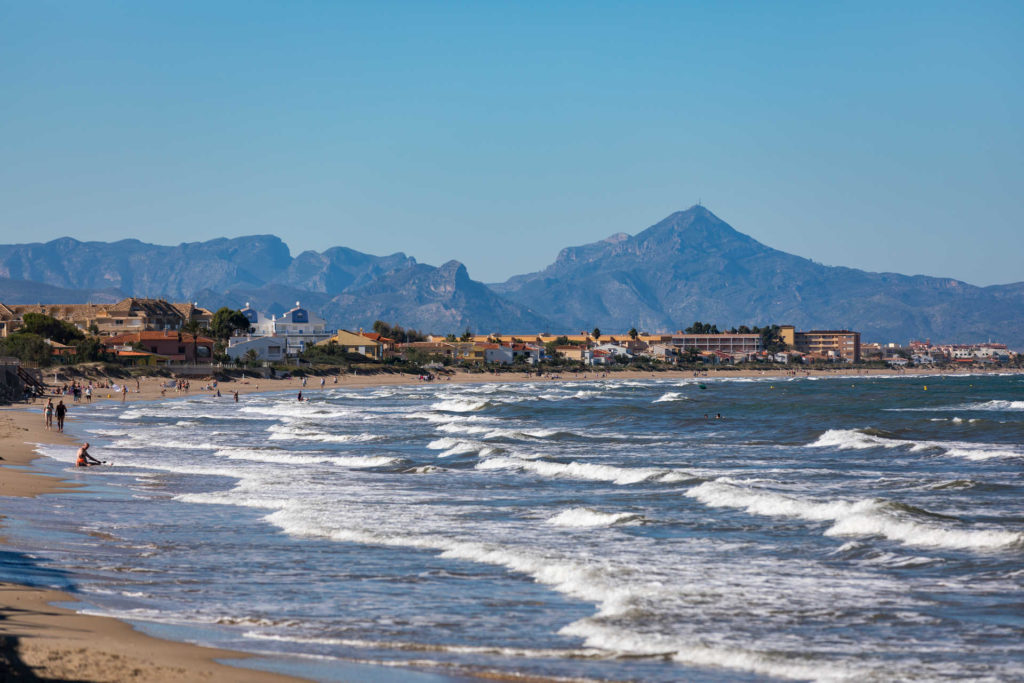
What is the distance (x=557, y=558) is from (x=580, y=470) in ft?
40.3

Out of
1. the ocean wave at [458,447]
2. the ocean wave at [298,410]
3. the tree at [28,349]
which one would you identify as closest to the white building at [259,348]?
the tree at [28,349]

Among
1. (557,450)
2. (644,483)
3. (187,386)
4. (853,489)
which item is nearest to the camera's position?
(853,489)

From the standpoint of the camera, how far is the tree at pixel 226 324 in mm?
114438

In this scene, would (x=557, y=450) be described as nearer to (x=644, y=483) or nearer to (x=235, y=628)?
(x=644, y=483)

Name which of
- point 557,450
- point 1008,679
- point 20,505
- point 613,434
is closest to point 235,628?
point 1008,679

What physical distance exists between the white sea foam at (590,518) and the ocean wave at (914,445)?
1602 centimetres

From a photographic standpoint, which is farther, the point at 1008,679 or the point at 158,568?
the point at 158,568

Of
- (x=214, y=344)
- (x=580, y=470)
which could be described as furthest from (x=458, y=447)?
(x=214, y=344)

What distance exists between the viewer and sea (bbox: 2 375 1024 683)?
10312 millimetres

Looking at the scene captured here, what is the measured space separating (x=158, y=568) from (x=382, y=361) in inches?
4465

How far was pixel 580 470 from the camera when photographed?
26953mm

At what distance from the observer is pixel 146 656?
945 centimetres

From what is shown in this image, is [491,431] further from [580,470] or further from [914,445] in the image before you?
[914,445]

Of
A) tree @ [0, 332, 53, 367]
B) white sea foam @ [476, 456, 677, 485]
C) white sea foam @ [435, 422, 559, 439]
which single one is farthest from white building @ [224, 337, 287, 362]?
white sea foam @ [476, 456, 677, 485]
